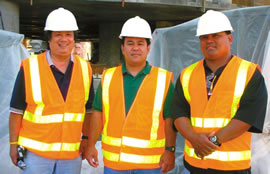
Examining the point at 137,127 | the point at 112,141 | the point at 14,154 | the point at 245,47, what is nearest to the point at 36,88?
the point at 14,154

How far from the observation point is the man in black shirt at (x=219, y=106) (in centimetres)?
212

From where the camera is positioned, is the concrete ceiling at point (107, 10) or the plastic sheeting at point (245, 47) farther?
the concrete ceiling at point (107, 10)

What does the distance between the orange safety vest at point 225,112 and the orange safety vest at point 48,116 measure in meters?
1.05

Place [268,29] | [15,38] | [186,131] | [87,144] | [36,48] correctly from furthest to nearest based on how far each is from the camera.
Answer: [36,48]
[15,38]
[268,29]
[87,144]
[186,131]

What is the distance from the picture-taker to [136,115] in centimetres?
250

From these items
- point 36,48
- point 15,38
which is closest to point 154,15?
point 36,48

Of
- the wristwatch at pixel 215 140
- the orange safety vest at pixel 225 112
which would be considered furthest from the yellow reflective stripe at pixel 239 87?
the wristwatch at pixel 215 140

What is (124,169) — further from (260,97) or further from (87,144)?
(260,97)

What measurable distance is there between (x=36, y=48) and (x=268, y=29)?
5550mm

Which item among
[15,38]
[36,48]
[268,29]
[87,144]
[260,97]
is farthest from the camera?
[36,48]

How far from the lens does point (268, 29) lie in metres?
2.91

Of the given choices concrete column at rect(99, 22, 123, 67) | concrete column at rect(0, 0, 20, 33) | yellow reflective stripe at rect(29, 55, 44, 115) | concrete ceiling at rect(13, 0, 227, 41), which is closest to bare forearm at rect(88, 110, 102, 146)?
yellow reflective stripe at rect(29, 55, 44, 115)

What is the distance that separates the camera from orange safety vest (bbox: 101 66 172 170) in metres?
2.51

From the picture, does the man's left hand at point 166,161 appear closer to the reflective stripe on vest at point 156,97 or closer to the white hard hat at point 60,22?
the reflective stripe on vest at point 156,97
